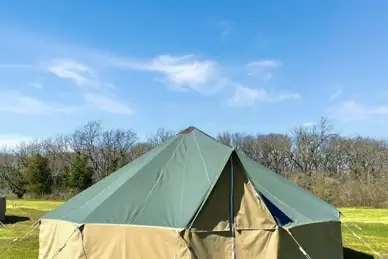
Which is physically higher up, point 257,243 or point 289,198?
point 289,198

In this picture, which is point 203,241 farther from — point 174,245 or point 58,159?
point 58,159

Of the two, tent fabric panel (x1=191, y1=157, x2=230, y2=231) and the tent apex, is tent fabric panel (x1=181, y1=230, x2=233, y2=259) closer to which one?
tent fabric panel (x1=191, y1=157, x2=230, y2=231)

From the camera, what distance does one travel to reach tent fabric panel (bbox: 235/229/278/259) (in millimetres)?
7449

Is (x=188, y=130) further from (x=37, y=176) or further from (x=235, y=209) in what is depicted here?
(x=37, y=176)

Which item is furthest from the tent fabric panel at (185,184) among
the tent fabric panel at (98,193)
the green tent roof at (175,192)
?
the tent fabric panel at (98,193)

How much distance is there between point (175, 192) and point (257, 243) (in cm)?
180

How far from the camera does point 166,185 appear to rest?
8.26 m

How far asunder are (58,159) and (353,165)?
45824mm

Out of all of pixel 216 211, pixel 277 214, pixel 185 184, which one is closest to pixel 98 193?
pixel 185 184

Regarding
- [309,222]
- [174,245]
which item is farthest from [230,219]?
[309,222]

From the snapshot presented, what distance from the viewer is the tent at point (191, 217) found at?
7.31 metres

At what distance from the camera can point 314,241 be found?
27.8 feet

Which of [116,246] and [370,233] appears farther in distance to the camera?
[370,233]

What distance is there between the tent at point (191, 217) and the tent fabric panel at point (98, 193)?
1.4 inches
